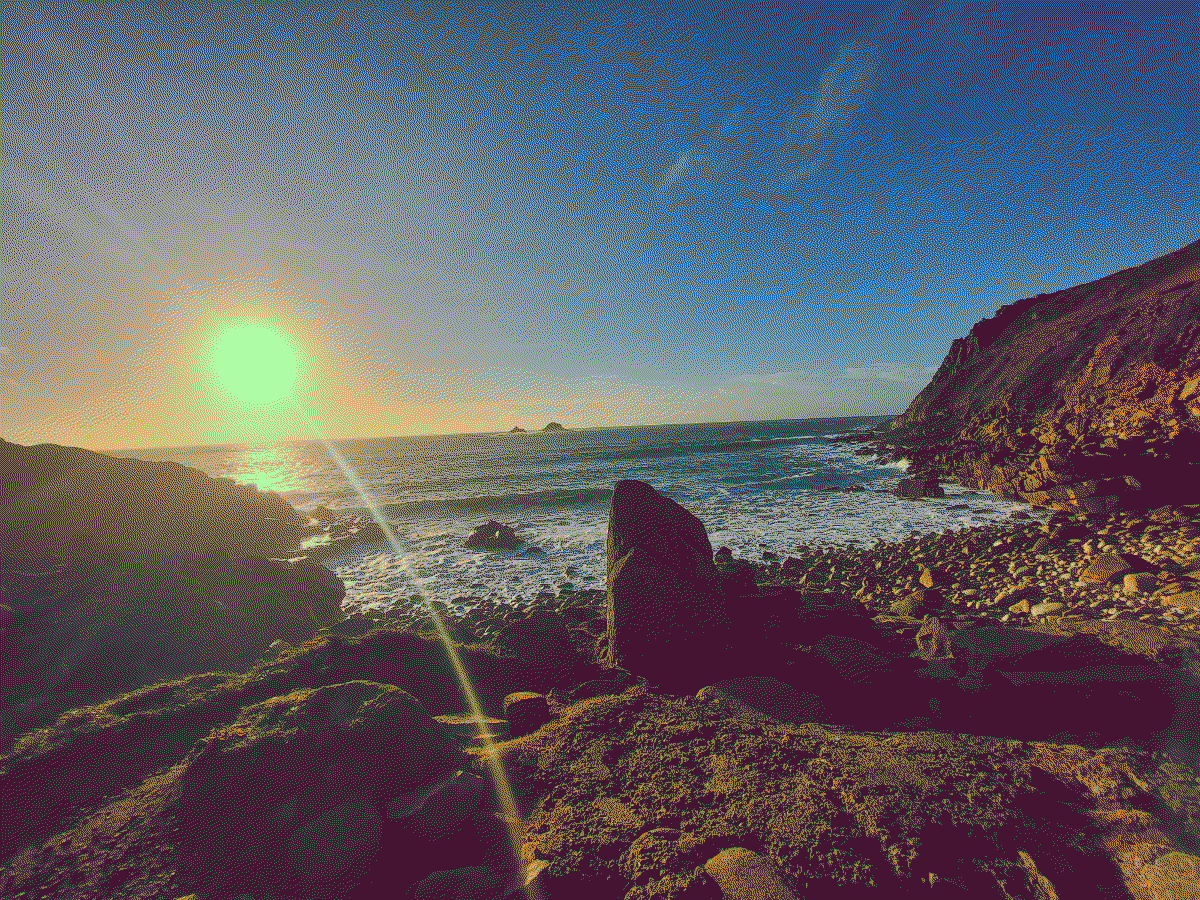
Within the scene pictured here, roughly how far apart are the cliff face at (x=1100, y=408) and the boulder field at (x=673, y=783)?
13109 millimetres

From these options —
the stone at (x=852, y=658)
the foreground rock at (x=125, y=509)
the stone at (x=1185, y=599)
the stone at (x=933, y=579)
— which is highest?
the foreground rock at (x=125, y=509)

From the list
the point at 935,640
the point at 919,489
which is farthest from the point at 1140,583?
the point at 919,489

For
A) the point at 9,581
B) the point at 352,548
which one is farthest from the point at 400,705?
the point at 352,548

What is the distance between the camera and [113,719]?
387cm

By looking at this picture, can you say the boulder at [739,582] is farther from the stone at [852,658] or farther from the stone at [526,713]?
the stone at [526,713]

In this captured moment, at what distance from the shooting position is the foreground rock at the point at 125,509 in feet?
41.6

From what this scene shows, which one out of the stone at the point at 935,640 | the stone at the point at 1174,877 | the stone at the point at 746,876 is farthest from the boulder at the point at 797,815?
the stone at the point at 935,640

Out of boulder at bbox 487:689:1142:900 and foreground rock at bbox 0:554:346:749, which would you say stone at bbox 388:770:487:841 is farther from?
foreground rock at bbox 0:554:346:749

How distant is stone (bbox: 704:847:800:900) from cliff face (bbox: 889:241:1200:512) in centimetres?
1732

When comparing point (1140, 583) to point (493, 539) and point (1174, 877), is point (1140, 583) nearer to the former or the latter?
point (1174, 877)

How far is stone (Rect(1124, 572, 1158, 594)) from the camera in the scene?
708 cm

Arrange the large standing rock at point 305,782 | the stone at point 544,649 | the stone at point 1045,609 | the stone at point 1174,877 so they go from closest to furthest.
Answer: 1. the stone at point 1174,877
2. the large standing rock at point 305,782
3. the stone at point 544,649
4. the stone at point 1045,609

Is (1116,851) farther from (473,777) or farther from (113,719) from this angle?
(113,719)

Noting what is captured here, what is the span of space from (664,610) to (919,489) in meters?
18.9
